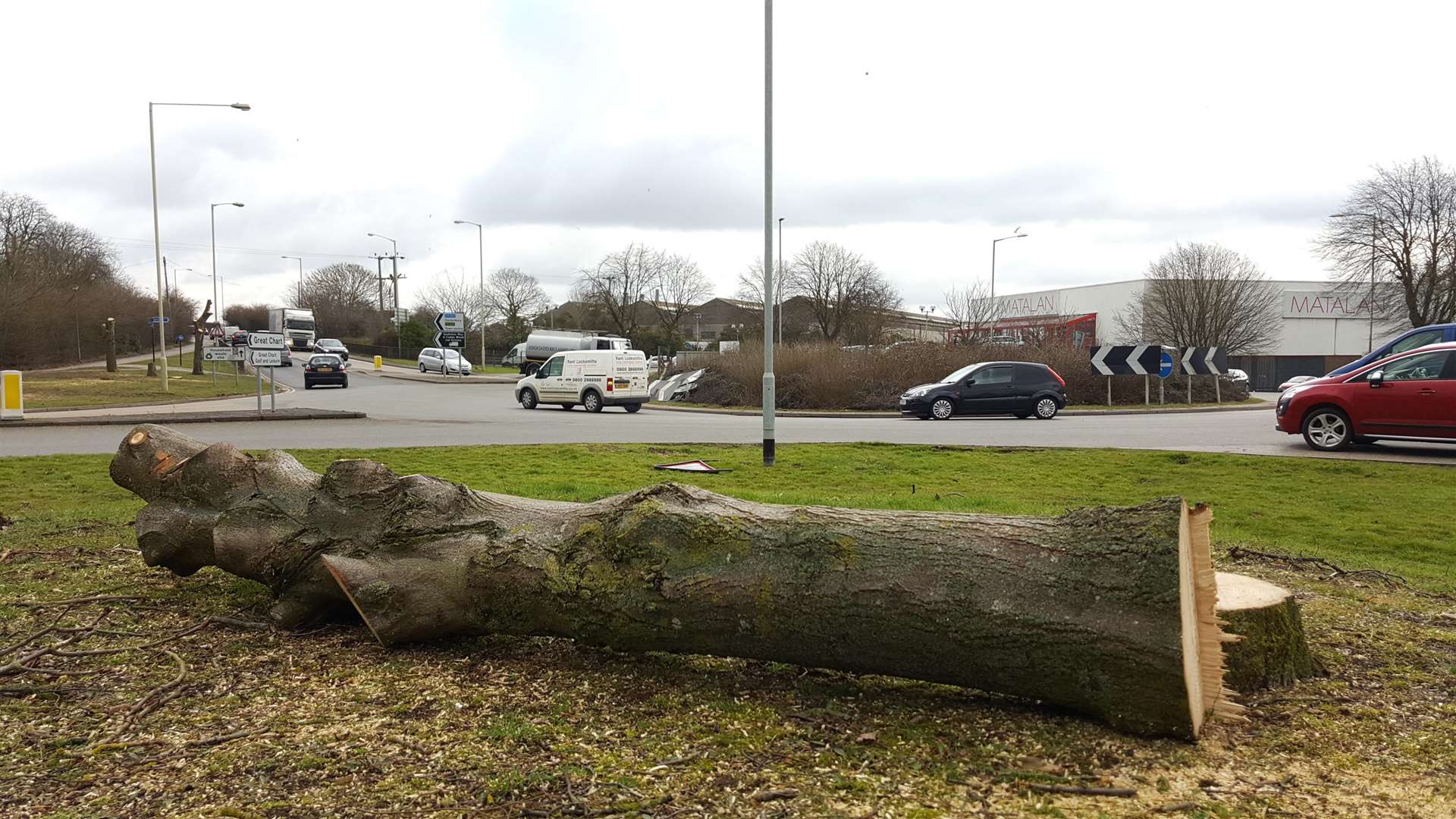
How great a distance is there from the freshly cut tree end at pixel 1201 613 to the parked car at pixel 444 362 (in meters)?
51.8

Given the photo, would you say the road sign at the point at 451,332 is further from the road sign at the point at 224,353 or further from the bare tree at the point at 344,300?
the bare tree at the point at 344,300

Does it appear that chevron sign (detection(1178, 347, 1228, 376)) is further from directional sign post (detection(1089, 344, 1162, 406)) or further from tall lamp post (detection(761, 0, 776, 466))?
tall lamp post (detection(761, 0, 776, 466))

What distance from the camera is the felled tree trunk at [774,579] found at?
3.39 meters

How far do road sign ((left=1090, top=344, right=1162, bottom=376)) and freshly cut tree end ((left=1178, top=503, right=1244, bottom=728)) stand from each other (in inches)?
1005

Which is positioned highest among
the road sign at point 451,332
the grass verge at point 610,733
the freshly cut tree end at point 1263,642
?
the road sign at point 451,332

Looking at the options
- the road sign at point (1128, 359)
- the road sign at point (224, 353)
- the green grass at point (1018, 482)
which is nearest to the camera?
the green grass at point (1018, 482)

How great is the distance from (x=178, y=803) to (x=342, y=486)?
2.09m

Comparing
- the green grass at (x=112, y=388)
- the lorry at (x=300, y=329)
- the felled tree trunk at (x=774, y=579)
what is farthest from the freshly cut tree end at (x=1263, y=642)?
the lorry at (x=300, y=329)

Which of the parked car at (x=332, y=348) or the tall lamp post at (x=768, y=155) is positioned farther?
the parked car at (x=332, y=348)

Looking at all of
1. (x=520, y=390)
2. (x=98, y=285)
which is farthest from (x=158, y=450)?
(x=98, y=285)

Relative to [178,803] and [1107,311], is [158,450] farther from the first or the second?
[1107,311]

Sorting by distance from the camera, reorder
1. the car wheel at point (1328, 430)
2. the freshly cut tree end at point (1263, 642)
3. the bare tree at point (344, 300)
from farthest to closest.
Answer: the bare tree at point (344, 300), the car wheel at point (1328, 430), the freshly cut tree end at point (1263, 642)

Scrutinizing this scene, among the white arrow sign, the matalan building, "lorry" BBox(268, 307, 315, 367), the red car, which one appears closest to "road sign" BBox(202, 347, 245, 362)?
the white arrow sign

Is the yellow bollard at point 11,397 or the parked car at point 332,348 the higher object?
the parked car at point 332,348
